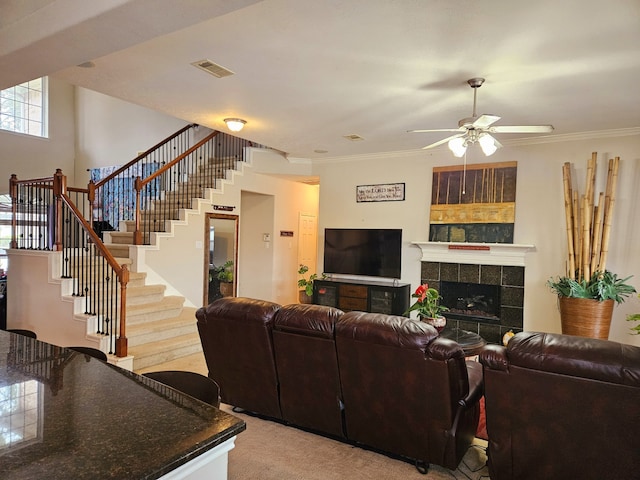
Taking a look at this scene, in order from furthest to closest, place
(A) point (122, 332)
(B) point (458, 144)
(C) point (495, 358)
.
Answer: (A) point (122, 332) < (B) point (458, 144) < (C) point (495, 358)

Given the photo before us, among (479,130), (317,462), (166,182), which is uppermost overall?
(479,130)

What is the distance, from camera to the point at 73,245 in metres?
5.05

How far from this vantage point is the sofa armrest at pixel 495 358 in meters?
2.02

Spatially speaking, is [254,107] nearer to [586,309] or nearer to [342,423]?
[342,423]

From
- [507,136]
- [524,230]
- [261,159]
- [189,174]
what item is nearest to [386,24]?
[507,136]

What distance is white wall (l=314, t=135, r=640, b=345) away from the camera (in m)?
4.97

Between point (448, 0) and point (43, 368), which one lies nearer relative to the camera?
point (43, 368)

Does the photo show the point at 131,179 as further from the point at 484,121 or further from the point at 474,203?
the point at 484,121

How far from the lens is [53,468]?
855 mm

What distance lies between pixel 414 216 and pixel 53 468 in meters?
6.02

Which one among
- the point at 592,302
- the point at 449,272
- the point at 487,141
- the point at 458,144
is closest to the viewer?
the point at 487,141

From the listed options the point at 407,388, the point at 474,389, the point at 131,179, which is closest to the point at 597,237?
the point at 474,389

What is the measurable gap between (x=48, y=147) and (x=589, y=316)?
10.5 meters

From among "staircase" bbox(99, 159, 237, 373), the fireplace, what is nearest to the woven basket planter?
the fireplace
